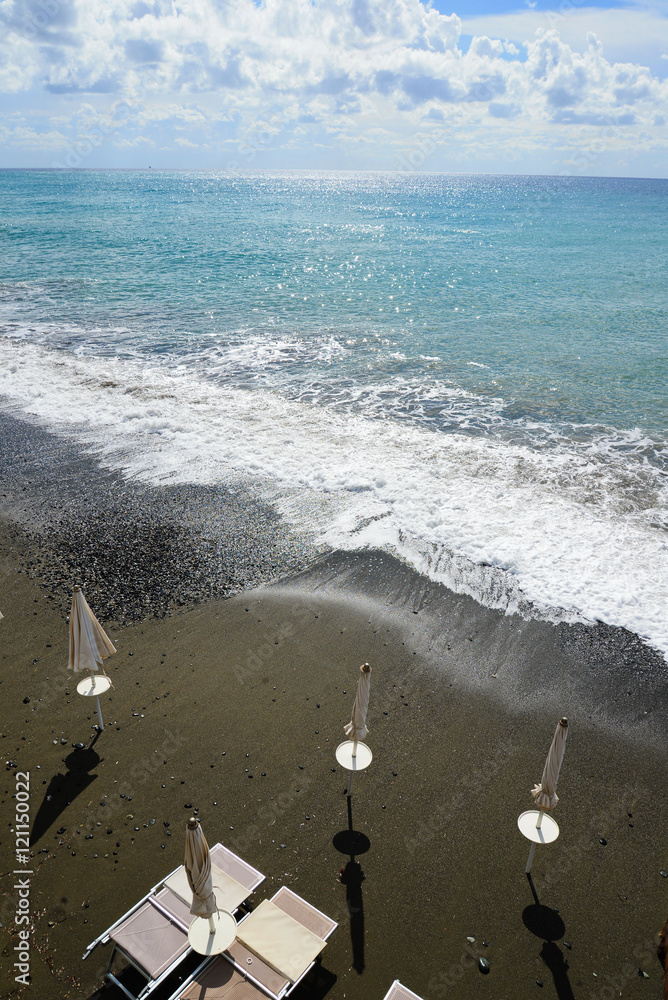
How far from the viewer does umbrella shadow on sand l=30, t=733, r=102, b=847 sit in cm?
848

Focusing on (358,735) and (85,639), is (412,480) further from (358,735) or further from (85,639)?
(85,639)

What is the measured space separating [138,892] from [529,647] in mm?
8120

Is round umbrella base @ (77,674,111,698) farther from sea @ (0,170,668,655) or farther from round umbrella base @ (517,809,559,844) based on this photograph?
round umbrella base @ (517,809,559,844)

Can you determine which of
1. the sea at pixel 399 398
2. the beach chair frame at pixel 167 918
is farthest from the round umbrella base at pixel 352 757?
the sea at pixel 399 398

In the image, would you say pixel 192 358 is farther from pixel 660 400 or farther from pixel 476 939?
pixel 476 939

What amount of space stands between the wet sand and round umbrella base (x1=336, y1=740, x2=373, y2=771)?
25.4 inches

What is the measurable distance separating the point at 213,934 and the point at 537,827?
4.38 m


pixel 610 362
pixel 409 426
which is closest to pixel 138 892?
pixel 409 426

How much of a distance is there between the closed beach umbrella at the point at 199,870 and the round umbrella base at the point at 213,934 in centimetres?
29

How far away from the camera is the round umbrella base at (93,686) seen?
9711 mm

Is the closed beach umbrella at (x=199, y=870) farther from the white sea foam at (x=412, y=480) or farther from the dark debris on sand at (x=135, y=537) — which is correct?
the white sea foam at (x=412, y=480)

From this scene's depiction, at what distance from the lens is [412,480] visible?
17844 millimetres

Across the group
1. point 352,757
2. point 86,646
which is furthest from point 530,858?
point 86,646

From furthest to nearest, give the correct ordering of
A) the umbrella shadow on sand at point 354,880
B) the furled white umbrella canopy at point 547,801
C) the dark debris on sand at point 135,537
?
1. the dark debris on sand at point 135,537
2. the furled white umbrella canopy at point 547,801
3. the umbrella shadow on sand at point 354,880
